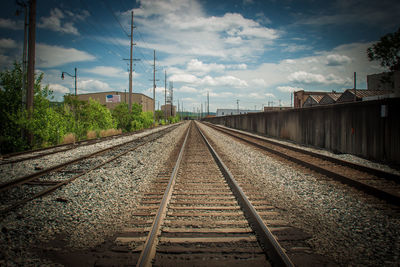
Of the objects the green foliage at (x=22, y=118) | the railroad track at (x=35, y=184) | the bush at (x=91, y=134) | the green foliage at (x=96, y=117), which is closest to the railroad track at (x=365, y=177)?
the railroad track at (x=35, y=184)

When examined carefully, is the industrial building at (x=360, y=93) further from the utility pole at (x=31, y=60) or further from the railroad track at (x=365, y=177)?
the utility pole at (x=31, y=60)

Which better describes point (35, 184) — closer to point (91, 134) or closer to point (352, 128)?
point (352, 128)

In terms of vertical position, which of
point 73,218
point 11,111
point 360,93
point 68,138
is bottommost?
point 73,218

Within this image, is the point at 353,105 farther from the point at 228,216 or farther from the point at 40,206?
the point at 40,206

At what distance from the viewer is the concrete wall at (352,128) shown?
6988 millimetres

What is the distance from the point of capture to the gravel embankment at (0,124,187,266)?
8.27 ft

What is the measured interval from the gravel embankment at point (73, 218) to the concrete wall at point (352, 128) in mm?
8315

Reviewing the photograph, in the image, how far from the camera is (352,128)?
28.5 feet

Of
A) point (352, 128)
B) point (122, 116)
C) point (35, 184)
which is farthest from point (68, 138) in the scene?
point (352, 128)

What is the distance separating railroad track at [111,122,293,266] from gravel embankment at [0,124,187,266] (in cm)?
40

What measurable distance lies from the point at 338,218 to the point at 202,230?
2.32m

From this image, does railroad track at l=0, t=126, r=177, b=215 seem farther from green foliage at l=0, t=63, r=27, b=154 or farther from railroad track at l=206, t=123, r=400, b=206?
railroad track at l=206, t=123, r=400, b=206

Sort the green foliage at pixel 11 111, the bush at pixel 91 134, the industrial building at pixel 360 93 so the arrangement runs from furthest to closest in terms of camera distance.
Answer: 1. the industrial building at pixel 360 93
2. the bush at pixel 91 134
3. the green foliage at pixel 11 111

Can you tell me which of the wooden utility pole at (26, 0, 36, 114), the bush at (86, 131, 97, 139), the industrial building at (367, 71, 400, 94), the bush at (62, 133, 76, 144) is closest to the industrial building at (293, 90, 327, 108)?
the industrial building at (367, 71, 400, 94)
